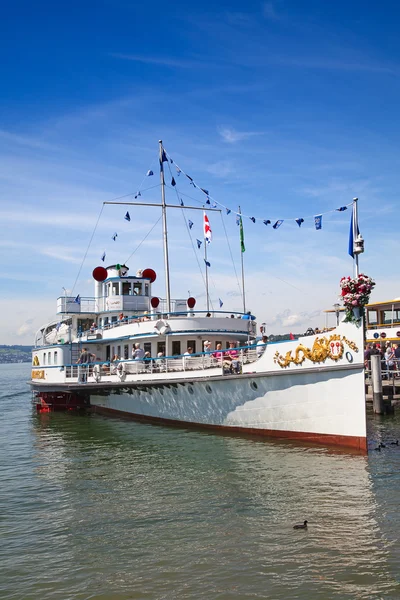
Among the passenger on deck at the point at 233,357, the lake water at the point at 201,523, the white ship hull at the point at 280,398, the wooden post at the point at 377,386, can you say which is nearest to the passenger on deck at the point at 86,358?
the white ship hull at the point at 280,398

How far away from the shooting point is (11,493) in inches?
530

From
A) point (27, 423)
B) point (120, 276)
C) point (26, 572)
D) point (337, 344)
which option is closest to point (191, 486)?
point (26, 572)

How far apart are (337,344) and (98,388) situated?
12.4m

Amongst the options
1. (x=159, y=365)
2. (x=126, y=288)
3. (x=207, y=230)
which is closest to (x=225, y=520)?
(x=159, y=365)

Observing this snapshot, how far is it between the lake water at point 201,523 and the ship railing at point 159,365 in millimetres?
2972

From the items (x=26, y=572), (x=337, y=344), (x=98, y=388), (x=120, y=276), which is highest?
(x=120, y=276)

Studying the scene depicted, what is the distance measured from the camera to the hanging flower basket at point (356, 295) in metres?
15.9

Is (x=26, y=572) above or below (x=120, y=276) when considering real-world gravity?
below

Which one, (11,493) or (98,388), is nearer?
(11,493)

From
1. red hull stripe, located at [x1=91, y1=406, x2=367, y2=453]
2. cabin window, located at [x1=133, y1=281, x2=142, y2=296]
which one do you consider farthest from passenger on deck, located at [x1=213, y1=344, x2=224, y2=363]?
cabin window, located at [x1=133, y1=281, x2=142, y2=296]

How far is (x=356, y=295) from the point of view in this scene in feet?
52.2

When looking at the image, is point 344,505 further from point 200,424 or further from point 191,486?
point 200,424

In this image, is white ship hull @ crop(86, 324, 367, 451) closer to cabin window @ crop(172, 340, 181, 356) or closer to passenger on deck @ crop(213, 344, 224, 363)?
passenger on deck @ crop(213, 344, 224, 363)

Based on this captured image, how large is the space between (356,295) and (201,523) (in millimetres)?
8328
